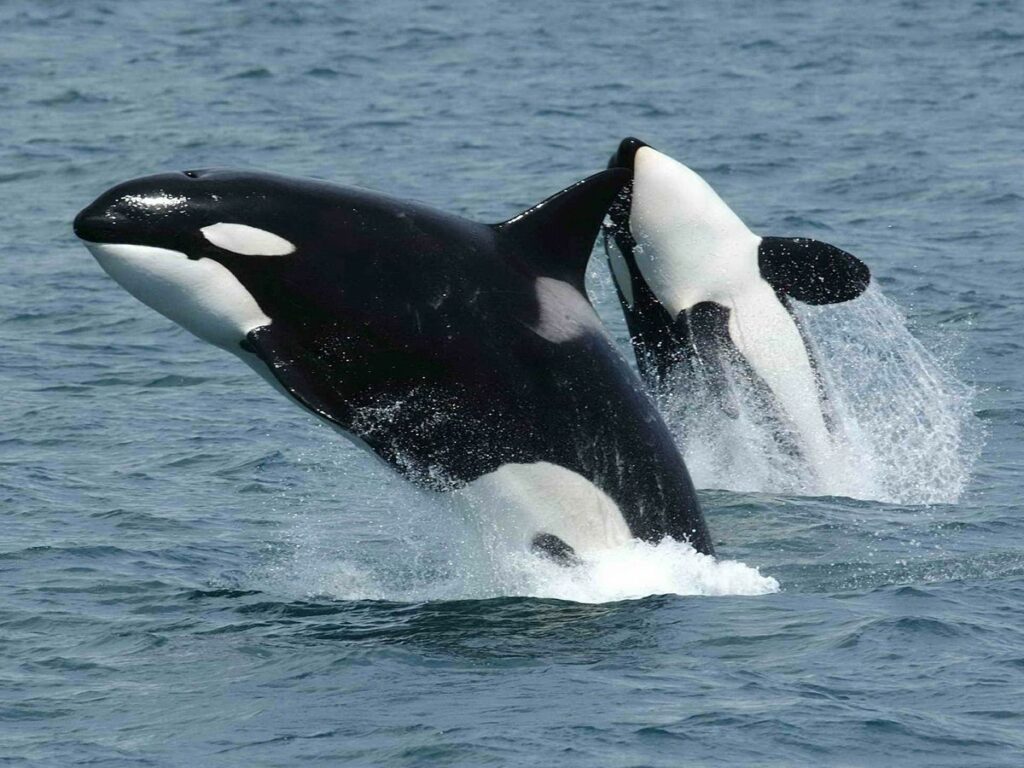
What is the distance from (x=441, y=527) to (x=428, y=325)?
1.83 meters

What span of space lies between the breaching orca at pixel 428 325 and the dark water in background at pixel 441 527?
0.67 meters

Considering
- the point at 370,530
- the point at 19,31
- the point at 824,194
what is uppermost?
the point at 19,31

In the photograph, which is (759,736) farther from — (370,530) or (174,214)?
(370,530)

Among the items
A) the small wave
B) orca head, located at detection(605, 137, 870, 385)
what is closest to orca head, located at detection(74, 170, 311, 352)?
the small wave

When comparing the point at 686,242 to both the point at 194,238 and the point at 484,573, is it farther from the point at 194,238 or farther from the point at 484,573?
the point at 194,238

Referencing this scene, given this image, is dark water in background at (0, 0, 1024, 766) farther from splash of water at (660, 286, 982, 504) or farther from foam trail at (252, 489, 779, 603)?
splash of water at (660, 286, 982, 504)

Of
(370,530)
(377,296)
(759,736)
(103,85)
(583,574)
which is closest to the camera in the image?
(759,736)

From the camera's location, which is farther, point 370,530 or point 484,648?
point 370,530

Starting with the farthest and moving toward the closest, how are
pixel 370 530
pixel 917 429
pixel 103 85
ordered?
pixel 103 85
pixel 917 429
pixel 370 530

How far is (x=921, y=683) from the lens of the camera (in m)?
10.7

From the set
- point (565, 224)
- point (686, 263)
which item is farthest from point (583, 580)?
point (686, 263)

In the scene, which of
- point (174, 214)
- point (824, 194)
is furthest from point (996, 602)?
point (824, 194)

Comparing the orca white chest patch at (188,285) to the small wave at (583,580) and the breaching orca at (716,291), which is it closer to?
the small wave at (583,580)

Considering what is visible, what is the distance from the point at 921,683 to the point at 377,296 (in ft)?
12.6
